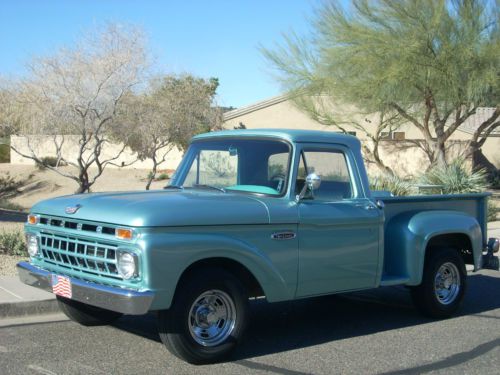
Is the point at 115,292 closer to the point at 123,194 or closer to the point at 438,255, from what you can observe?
the point at 123,194

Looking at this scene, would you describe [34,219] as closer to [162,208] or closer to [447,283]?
[162,208]

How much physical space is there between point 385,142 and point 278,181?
29.1 meters

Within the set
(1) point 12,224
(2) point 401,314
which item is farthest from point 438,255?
(1) point 12,224

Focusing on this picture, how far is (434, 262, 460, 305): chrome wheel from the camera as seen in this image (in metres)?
8.20

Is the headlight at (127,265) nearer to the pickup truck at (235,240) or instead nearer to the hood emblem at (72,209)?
the pickup truck at (235,240)

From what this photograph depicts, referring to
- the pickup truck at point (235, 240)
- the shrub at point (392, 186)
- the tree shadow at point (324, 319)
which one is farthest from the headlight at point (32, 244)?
the shrub at point (392, 186)

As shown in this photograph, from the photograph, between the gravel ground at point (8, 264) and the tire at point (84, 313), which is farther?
the gravel ground at point (8, 264)

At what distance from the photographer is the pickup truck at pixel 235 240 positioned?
18.6 feet

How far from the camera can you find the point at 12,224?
16.1 meters

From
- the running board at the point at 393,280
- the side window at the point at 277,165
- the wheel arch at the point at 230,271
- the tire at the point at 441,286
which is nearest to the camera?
the wheel arch at the point at 230,271

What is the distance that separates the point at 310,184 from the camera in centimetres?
651

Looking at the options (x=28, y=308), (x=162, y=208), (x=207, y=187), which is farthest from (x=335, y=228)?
(x=28, y=308)

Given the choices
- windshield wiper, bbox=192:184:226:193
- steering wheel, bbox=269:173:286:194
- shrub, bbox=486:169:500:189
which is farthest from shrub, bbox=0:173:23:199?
steering wheel, bbox=269:173:286:194

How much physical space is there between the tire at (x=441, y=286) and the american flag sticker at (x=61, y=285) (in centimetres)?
399
